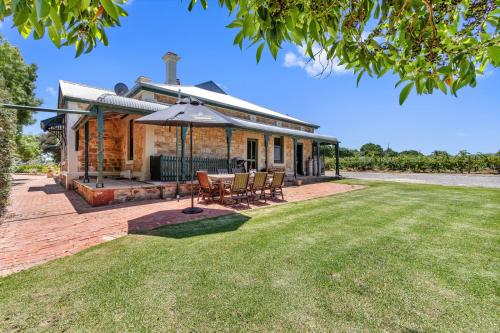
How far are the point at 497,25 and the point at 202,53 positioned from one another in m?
12.4

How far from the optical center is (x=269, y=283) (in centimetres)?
261

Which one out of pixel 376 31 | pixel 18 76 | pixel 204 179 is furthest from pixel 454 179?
pixel 18 76

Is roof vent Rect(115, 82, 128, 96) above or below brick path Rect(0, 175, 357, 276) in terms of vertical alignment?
above

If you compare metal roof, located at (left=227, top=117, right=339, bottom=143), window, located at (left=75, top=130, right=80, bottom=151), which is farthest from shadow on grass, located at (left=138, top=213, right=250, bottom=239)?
window, located at (left=75, top=130, right=80, bottom=151)

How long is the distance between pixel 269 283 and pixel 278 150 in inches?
549

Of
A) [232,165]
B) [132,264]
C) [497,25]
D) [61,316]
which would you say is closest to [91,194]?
[132,264]

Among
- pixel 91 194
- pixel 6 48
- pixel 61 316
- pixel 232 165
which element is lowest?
pixel 61 316

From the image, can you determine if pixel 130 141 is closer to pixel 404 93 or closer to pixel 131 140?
pixel 131 140

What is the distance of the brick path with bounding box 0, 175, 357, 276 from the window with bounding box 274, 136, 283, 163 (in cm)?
962

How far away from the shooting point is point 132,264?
3.05 m

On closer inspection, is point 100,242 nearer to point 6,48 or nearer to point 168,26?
point 168,26

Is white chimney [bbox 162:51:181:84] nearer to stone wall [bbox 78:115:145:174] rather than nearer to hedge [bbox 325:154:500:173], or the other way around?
stone wall [bbox 78:115:145:174]

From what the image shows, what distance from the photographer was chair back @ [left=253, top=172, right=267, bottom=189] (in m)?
7.59

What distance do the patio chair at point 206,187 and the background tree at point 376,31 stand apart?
547cm
